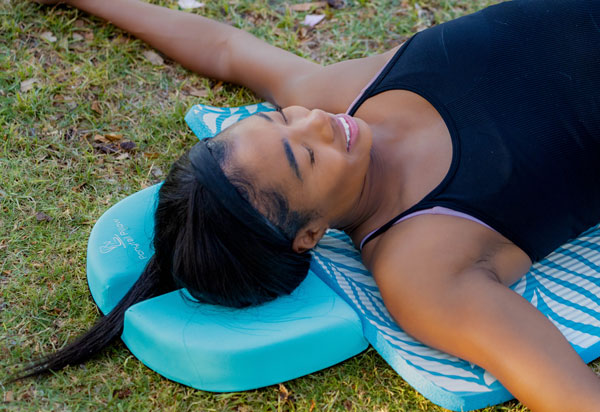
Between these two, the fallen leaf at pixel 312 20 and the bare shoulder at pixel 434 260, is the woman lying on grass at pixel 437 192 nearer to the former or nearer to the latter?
the bare shoulder at pixel 434 260

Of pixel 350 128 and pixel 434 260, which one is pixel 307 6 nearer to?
pixel 350 128

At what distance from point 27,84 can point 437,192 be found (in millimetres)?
2824

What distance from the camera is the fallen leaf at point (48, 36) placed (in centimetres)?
450

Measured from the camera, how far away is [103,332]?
289 cm

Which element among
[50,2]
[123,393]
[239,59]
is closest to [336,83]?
[239,59]

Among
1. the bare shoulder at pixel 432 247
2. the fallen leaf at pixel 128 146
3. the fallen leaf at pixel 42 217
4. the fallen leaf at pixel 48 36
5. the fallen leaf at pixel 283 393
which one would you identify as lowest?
the fallen leaf at pixel 42 217

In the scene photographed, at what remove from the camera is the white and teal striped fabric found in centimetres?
267

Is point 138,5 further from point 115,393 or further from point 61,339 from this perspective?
point 115,393

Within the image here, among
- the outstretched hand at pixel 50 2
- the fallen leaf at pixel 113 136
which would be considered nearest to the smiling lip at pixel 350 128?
the fallen leaf at pixel 113 136

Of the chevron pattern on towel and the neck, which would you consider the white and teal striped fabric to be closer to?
the chevron pattern on towel

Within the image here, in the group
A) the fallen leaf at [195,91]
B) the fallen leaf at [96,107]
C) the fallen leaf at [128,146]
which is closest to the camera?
the fallen leaf at [128,146]

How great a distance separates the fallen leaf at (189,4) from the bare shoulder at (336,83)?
1641 millimetres

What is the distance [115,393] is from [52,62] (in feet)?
8.26

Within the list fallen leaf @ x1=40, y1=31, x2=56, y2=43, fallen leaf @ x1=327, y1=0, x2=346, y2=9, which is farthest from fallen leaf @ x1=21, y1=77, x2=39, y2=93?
fallen leaf @ x1=327, y1=0, x2=346, y2=9
